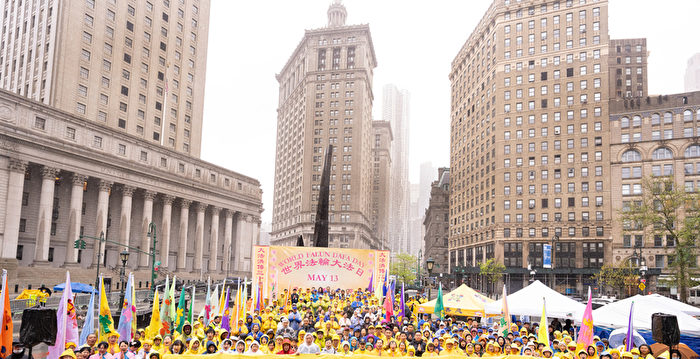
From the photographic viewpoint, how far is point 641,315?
1836cm

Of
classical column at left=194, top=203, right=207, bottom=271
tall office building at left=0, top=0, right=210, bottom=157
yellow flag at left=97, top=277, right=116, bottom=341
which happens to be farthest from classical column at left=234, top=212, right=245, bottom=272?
yellow flag at left=97, top=277, right=116, bottom=341

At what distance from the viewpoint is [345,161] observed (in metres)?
134

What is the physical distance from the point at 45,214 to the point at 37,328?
51.0 m

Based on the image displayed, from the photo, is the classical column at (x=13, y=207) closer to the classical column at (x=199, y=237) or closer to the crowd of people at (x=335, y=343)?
the classical column at (x=199, y=237)

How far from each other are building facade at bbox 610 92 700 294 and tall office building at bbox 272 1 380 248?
65.8 m

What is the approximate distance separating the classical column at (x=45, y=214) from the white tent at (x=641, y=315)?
175 feet

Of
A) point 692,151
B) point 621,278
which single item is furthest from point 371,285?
point 692,151

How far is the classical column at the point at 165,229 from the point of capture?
70.0 m

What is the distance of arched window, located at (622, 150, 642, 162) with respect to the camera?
78.9 metres

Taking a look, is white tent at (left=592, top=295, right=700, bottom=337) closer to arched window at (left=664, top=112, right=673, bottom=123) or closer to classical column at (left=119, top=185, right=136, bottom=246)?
classical column at (left=119, top=185, right=136, bottom=246)

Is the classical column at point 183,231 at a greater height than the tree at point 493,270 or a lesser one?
greater

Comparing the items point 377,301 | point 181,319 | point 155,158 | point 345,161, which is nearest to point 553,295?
point 377,301

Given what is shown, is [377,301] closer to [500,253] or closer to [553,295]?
[553,295]

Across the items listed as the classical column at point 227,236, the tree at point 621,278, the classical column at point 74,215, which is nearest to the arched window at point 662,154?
the tree at point 621,278
